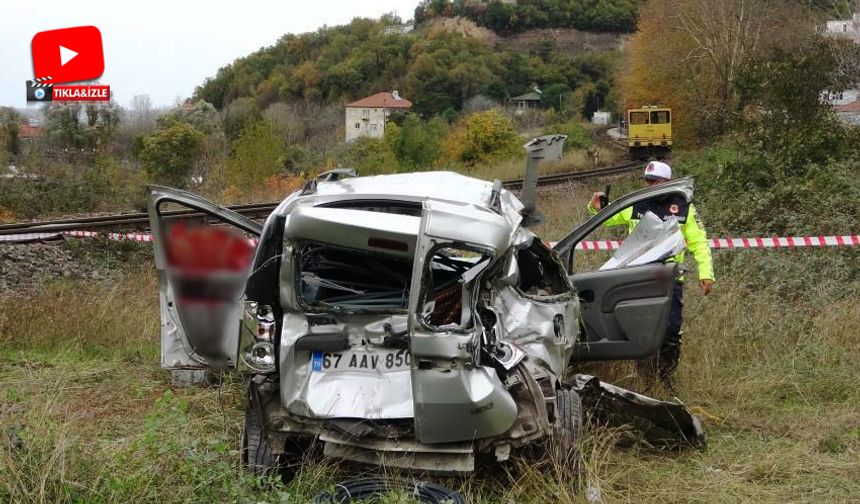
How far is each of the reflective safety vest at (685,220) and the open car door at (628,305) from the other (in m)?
0.16

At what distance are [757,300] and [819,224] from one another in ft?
9.14

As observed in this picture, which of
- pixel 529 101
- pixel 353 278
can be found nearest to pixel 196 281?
pixel 353 278

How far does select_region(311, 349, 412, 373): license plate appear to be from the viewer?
14.0ft

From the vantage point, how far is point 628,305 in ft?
20.0

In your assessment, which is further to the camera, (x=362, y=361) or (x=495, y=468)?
(x=495, y=468)

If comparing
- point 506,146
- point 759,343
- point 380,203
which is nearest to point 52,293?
point 380,203

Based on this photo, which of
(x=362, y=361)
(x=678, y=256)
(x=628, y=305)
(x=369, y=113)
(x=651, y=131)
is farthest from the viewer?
(x=369, y=113)

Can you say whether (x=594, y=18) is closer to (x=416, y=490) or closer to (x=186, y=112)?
(x=186, y=112)

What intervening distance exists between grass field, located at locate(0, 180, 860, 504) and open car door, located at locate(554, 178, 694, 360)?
61 cm

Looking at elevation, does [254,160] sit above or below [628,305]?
below

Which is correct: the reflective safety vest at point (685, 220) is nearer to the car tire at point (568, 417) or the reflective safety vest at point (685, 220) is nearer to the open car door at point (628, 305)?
the open car door at point (628, 305)

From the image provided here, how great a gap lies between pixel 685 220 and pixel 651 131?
28671 millimetres

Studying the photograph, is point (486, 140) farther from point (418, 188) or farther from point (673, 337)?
point (418, 188)

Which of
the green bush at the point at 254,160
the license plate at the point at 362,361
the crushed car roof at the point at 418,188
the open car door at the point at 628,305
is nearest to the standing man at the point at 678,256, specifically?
the open car door at the point at 628,305
